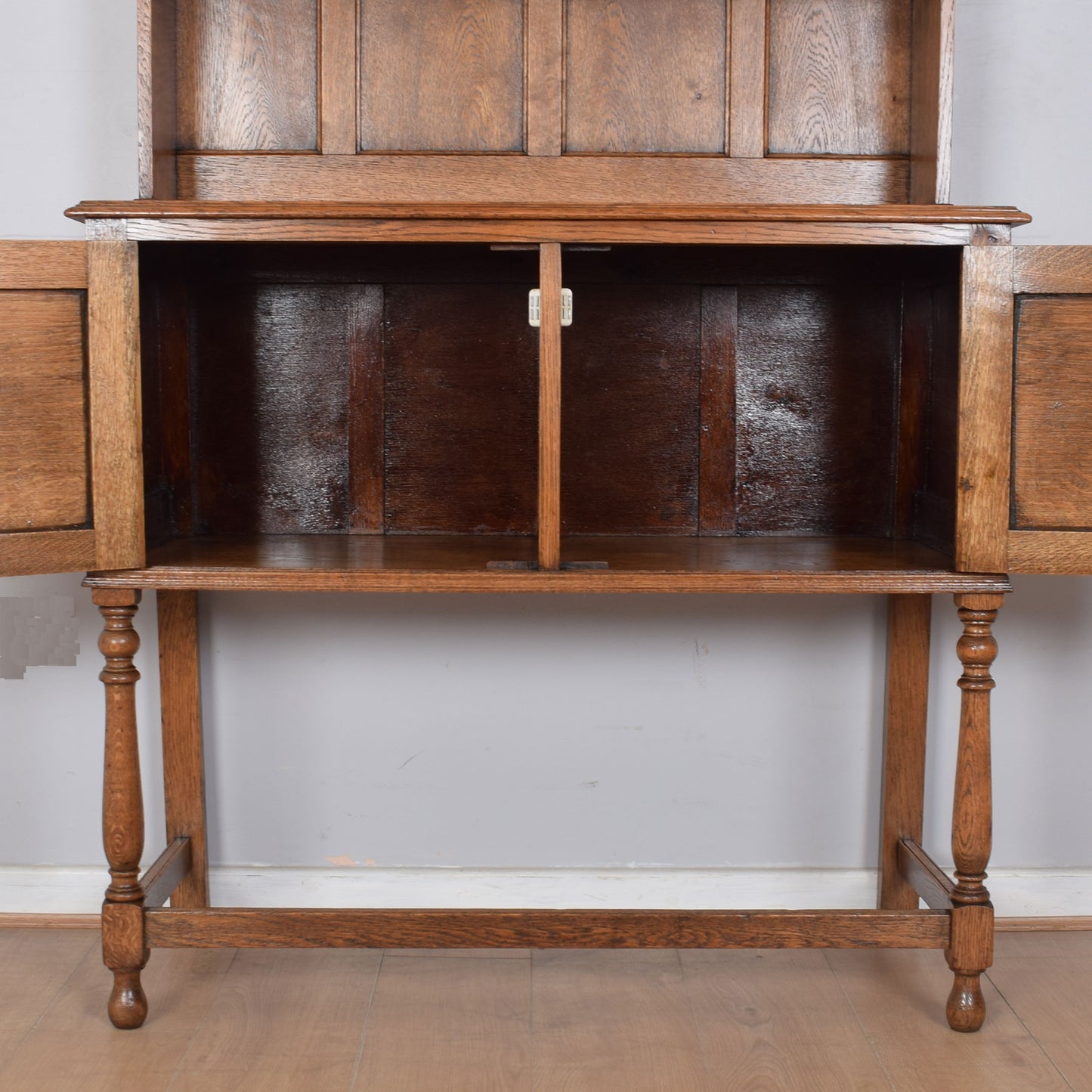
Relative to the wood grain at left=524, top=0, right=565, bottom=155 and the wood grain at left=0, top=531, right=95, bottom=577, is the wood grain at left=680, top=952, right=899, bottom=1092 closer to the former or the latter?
the wood grain at left=0, top=531, right=95, bottom=577

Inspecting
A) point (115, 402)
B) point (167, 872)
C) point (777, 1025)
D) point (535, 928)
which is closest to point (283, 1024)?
point (167, 872)

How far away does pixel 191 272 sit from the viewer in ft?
8.67

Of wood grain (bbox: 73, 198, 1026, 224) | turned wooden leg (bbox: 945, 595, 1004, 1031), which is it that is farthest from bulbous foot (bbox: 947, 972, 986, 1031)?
wood grain (bbox: 73, 198, 1026, 224)

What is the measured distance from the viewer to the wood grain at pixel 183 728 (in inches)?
107

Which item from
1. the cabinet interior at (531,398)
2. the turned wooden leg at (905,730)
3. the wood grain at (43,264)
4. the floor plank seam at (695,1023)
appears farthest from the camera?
the turned wooden leg at (905,730)

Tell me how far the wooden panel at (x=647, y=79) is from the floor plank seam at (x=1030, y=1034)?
1.85 metres

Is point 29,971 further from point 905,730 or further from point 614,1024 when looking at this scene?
point 905,730

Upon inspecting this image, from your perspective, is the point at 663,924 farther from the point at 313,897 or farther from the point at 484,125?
the point at 484,125

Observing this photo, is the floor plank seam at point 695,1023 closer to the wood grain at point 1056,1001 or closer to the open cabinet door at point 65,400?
the wood grain at point 1056,1001

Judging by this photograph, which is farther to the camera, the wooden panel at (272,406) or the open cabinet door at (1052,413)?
the wooden panel at (272,406)

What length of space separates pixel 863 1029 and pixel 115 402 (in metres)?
1.84

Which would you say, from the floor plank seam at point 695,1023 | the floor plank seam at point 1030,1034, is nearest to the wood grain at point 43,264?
the floor plank seam at point 695,1023

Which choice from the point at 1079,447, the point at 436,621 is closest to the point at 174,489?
the point at 436,621

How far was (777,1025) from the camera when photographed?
2.36 m
